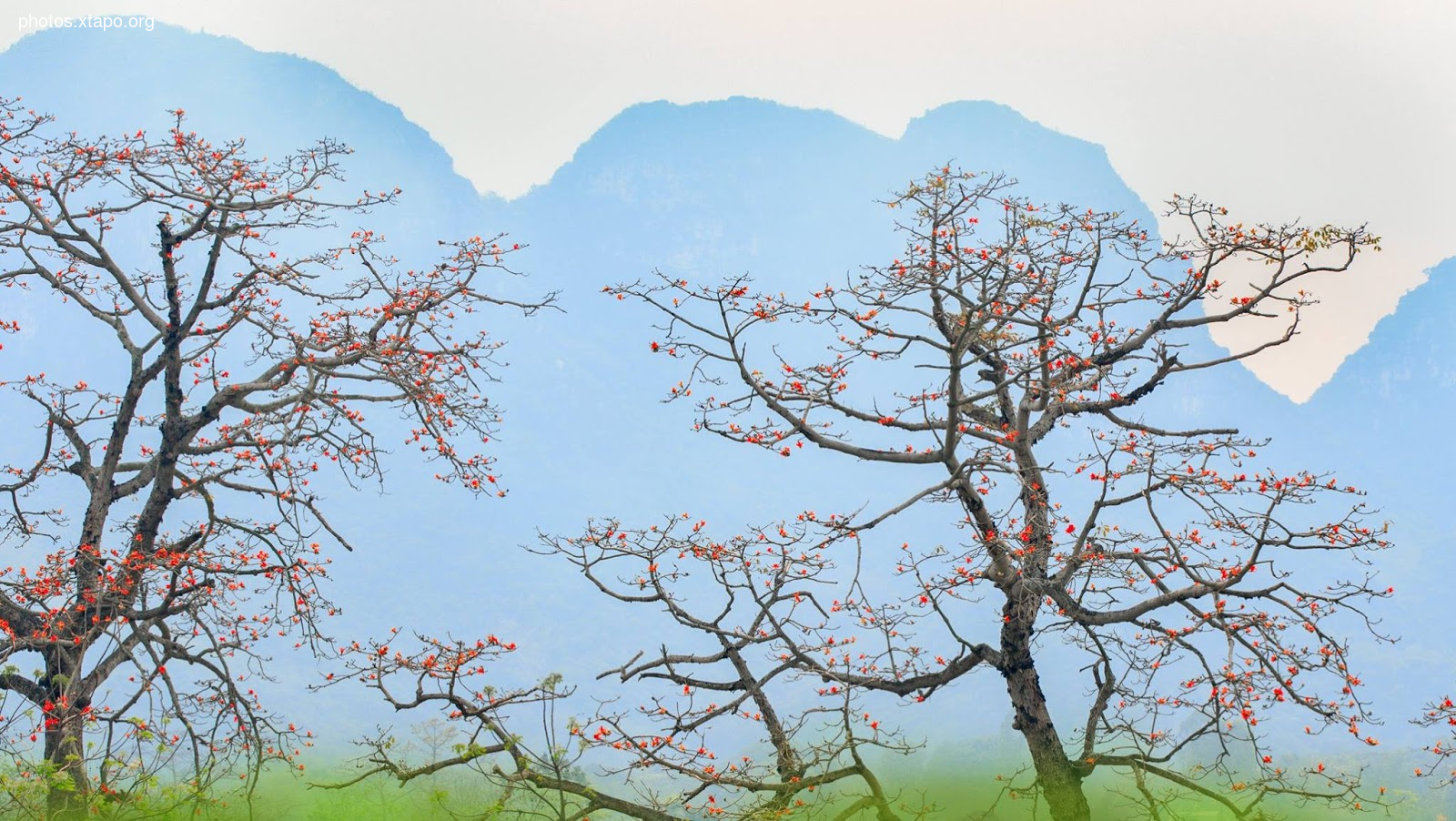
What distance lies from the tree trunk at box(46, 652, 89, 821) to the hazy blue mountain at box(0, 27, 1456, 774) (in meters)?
9.39

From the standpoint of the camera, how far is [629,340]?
2052 centimetres

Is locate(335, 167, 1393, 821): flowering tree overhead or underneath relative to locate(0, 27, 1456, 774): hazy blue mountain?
underneath

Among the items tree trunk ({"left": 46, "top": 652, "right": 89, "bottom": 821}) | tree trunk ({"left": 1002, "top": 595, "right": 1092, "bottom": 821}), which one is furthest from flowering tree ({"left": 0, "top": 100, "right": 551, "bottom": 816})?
tree trunk ({"left": 1002, "top": 595, "right": 1092, "bottom": 821})

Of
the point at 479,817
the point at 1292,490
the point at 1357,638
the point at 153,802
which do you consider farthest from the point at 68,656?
the point at 1357,638

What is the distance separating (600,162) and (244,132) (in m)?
7.14

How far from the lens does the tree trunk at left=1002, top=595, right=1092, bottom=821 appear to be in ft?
22.5

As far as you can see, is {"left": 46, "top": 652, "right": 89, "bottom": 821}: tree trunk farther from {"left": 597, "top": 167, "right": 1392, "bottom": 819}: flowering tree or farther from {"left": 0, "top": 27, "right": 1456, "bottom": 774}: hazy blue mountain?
{"left": 0, "top": 27, "right": 1456, "bottom": 774}: hazy blue mountain

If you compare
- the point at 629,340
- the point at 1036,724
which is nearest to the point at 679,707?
the point at 1036,724

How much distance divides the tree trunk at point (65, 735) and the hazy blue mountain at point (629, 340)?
9.39 metres

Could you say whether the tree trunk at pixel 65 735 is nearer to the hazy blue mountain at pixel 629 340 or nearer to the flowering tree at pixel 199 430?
the flowering tree at pixel 199 430

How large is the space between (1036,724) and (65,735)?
6.20 m

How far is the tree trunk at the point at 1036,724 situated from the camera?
6.85m

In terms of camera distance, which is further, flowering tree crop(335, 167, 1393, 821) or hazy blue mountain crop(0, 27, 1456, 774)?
hazy blue mountain crop(0, 27, 1456, 774)

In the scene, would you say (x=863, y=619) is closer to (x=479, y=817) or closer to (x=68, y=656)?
(x=479, y=817)
